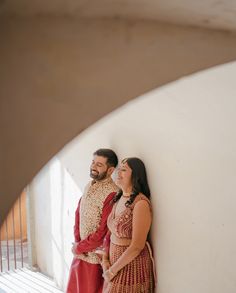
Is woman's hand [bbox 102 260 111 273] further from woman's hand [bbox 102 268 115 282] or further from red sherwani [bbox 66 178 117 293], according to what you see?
red sherwani [bbox 66 178 117 293]

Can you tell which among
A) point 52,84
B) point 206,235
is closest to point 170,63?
point 52,84

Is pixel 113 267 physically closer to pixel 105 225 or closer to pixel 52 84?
pixel 105 225

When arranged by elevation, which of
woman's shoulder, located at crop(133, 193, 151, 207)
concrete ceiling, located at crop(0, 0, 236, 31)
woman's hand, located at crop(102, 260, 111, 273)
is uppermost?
concrete ceiling, located at crop(0, 0, 236, 31)

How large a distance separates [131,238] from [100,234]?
0.28m

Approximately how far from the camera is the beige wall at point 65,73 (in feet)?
1.58

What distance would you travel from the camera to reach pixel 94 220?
2445 mm

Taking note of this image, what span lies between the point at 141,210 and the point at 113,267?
310 mm

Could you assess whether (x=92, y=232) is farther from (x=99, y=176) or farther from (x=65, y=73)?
(x=65, y=73)

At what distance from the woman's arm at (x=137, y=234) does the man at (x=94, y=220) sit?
0.29m

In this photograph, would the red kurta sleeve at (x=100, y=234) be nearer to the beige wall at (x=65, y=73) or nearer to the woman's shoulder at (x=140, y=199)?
the woman's shoulder at (x=140, y=199)

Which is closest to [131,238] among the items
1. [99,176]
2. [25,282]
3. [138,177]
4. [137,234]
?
[137,234]

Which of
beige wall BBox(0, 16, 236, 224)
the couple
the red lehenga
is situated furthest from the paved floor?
beige wall BBox(0, 16, 236, 224)

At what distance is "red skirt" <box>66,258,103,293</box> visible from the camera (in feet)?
8.05

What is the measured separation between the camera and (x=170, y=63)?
1.96ft
